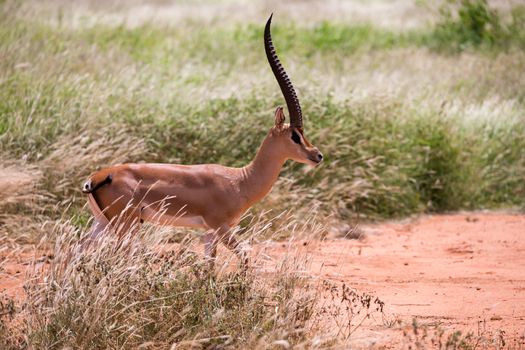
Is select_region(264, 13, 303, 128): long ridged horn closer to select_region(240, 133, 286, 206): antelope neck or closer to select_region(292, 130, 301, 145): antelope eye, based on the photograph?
select_region(292, 130, 301, 145): antelope eye

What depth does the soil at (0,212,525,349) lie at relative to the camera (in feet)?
22.0

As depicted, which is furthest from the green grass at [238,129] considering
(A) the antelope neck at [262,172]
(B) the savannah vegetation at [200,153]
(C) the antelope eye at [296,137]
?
(C) the antelope eye at [296,137]

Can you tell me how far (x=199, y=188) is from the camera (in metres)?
7.86

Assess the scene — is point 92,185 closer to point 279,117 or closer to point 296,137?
point 279,117

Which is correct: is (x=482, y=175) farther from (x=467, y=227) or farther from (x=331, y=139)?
(x=331, y=139)

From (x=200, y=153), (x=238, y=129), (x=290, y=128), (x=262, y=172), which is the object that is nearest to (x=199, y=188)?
(x=262, y=172)

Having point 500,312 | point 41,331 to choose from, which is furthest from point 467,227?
point 41,331

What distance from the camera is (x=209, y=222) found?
25.6 ft

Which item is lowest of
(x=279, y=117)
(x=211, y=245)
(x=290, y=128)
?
(x=211, y=245)

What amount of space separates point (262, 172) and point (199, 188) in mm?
687

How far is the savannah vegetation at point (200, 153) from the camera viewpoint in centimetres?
595

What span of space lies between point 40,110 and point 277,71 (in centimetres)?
367

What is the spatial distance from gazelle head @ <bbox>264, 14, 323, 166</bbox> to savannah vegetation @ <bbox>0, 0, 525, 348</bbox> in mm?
766

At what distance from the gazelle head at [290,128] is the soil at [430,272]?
792mm
